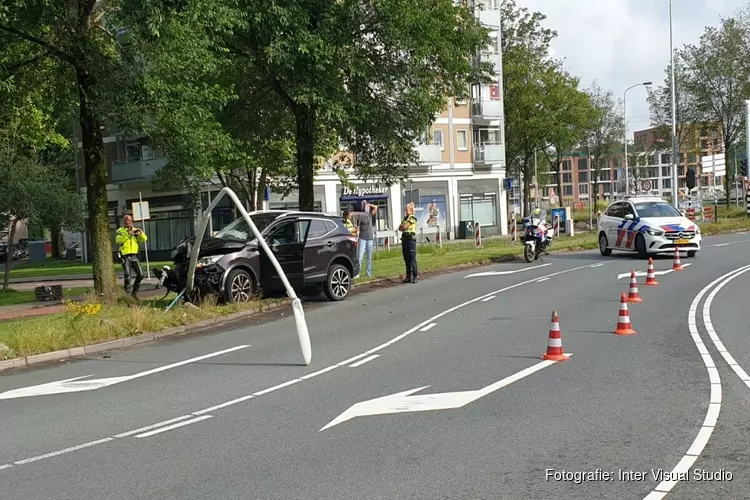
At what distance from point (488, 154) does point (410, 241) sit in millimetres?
35541

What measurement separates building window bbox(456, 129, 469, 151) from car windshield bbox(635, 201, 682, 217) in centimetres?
2975

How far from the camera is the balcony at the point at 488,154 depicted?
53534 mm

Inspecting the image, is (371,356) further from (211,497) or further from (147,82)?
(147,82)

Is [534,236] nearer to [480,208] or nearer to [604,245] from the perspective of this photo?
[604,245]

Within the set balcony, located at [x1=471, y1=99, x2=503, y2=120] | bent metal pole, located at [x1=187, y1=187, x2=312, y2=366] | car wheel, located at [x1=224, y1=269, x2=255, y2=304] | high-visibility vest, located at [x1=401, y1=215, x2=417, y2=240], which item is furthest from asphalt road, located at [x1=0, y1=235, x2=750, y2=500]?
balcony, located at [x1=471, y1=99, x2=503, y2=120]

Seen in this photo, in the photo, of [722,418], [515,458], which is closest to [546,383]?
[722,418]

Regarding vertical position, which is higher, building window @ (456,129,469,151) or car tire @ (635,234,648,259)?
building window @ (456,129,469,151)

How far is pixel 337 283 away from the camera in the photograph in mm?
16875

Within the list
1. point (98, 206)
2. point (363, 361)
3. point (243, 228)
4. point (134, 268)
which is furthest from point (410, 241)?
point (363, 361)

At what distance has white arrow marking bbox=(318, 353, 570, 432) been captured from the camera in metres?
6.94

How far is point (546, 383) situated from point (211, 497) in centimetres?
408

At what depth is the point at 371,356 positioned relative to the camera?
9.90 m

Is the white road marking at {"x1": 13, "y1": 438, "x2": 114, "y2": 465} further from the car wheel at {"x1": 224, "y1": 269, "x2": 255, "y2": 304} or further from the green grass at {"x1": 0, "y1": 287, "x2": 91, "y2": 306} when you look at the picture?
the green grass at {"x1": 0, "y1": 287, "x2": 91, "y2": 306}

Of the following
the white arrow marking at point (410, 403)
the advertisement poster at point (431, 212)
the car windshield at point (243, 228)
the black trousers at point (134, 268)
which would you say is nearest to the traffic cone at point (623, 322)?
the white arrow marking at point (410, 403)
